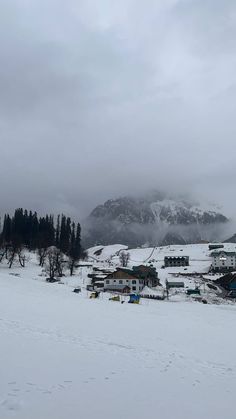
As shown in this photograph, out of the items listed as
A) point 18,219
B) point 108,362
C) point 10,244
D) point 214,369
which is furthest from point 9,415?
point 18,219

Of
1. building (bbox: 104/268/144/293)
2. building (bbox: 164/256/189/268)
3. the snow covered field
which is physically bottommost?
the snow covered field

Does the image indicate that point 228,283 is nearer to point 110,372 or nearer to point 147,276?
point 147,276

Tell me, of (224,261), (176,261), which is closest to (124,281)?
(224,261)

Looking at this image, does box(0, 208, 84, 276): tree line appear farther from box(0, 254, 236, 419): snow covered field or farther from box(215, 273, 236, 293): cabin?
box(0, 254, 236, 419): snow covered field

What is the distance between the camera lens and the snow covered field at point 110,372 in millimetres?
9539

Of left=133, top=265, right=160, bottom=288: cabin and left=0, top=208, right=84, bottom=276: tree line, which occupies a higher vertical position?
left=0, top=208, right=84, bottom=276: tree line

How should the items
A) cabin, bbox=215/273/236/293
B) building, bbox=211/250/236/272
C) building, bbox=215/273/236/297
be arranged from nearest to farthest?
building, bbox=215/273/236/297
cabin, bbox=215/273/236/293
building, bbox=211/250/236/272

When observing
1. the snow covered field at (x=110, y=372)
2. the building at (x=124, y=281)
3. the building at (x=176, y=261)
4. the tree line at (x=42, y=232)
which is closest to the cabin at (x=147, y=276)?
the building at (x=124, y=281)

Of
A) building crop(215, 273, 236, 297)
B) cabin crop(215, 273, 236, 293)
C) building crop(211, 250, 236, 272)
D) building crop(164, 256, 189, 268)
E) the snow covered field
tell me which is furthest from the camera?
building crop(164, 256, 189, 268)

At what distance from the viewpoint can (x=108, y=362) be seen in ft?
47.8

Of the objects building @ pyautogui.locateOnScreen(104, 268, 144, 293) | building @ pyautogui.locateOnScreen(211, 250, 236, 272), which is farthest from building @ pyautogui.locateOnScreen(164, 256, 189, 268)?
building @ pyautogui.locateOnScreen(104, 268, 144, 293)

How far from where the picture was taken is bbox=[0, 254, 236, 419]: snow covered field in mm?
9539

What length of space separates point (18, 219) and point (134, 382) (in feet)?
425

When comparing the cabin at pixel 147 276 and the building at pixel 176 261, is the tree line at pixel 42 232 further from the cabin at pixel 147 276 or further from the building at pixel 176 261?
the building at pixel 176 261
